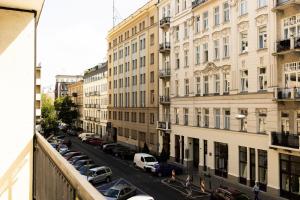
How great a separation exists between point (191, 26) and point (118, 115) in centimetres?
3151

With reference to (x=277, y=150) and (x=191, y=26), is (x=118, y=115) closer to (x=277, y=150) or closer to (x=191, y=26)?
(x=191, y=26)

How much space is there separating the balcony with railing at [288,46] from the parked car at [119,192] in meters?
14.5

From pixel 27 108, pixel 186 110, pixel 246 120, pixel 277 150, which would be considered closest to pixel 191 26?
pixel 186 110

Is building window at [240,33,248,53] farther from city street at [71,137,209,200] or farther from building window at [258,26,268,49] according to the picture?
city street at [71,137,209,200]

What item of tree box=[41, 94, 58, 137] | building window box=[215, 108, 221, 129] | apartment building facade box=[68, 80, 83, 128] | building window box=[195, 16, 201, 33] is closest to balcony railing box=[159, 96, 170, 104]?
building window box=[195, 16, 201, 33]

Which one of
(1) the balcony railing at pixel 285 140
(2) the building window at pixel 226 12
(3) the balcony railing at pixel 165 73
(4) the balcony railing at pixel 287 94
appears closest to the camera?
(1) the balcony railing at pixel 285 140

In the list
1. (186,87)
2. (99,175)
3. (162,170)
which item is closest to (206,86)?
(186,87)

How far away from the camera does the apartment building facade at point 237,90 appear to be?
26.8m

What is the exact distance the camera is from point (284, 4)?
26.2 m

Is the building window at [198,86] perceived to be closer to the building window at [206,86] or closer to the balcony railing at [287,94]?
the building window at [206,86]

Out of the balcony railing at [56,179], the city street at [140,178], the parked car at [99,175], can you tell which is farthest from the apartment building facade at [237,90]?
the balcony railing at [56,179]

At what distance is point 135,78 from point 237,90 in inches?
1117

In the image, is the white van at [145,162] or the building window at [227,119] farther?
the white van at [145,162]

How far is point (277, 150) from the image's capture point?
26.9 m
